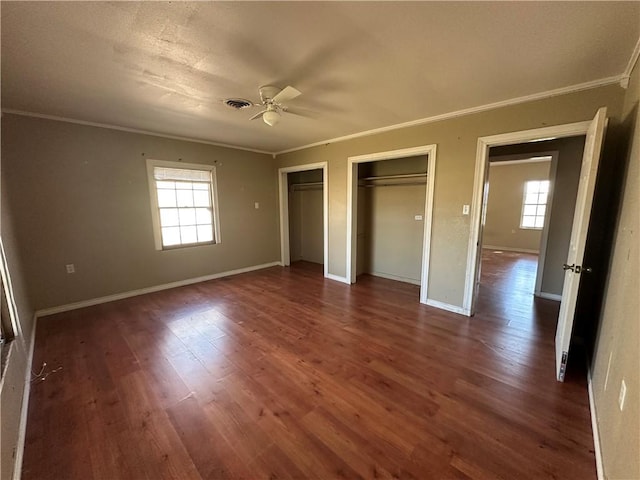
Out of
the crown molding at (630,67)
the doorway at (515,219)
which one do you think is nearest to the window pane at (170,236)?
the crown molding at (630,67)

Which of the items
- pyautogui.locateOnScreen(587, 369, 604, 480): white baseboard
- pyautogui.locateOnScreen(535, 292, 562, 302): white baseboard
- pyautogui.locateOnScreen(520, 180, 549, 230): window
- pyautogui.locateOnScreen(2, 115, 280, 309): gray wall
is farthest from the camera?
pyautogui.locateOnScreen(520, 180, 549, 230): window

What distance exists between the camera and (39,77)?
2.16 meters

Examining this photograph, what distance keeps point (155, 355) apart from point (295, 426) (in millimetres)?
1598

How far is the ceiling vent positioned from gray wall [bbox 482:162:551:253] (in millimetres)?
7225

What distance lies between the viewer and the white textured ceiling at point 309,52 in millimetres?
1428

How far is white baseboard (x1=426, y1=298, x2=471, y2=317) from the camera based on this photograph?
3282 millimetres

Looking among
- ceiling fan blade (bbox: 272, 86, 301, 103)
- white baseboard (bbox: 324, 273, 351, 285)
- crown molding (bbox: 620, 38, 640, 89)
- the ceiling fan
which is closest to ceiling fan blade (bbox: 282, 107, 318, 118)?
the ceiling fan

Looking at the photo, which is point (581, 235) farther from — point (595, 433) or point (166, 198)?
point (166, 198)

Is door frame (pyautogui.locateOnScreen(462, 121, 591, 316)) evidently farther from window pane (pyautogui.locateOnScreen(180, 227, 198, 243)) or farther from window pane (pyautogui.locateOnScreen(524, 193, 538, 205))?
window pane (pyautogui.locateOnScreen(524, 193, 538, 205))

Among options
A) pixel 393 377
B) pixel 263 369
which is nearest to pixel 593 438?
pixel 393 377

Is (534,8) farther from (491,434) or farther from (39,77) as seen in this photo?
(39,77)

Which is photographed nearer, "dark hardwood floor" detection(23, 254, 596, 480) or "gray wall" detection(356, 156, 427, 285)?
"dark hardwood floor" detection(23, 254, 596, 480)

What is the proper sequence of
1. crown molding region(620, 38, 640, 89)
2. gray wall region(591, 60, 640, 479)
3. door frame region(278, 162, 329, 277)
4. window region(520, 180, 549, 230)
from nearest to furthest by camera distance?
gray wall region(591, 60, 640, 479) → crown molding region(620, 38, 640, 89) → door frame region(278, 162, 329, 277) → window region(520, 180, 549, 230)

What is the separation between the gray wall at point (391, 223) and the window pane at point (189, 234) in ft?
9.98
